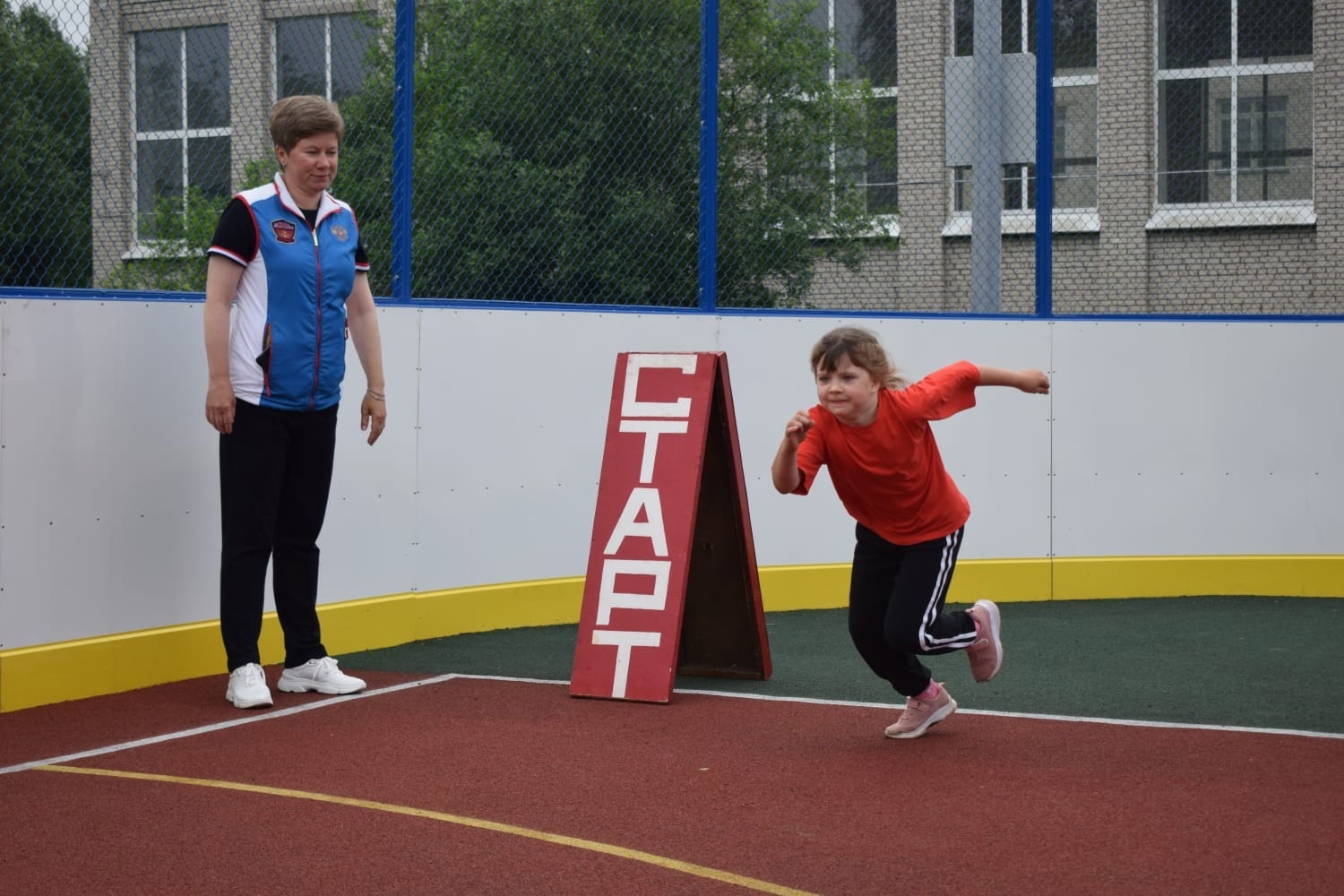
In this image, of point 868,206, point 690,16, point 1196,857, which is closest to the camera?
point 1196,857

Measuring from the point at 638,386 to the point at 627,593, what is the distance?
906mm

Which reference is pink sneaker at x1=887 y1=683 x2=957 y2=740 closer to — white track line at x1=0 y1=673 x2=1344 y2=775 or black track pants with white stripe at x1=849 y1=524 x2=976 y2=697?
black track pants with white stripe at x1=849 y1=524 x2=976 y2=697

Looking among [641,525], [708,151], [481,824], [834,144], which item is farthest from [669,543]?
[834,144]

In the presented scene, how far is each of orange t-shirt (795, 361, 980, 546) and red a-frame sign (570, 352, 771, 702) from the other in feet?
3.70

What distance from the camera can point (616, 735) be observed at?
→ 5590mm

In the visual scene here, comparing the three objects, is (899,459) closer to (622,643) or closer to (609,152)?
(622,643)

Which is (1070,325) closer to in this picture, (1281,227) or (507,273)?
(1281,227)

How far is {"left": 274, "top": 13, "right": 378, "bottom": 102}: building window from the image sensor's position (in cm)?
733

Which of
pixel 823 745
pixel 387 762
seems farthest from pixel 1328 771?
pixel 387 762

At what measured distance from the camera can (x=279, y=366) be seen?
19.7ft

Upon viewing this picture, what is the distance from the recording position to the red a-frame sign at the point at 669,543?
21.0ft

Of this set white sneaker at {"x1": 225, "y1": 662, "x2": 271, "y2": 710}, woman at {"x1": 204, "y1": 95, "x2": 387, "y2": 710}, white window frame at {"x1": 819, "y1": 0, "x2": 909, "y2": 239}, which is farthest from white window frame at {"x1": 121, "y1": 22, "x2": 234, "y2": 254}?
white window frame at {"x1": 819, "y1": 0, "x2": 909, "y2": 239}

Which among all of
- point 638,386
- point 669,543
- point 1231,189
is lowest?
point 669,543

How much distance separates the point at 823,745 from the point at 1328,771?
63.0 inches
